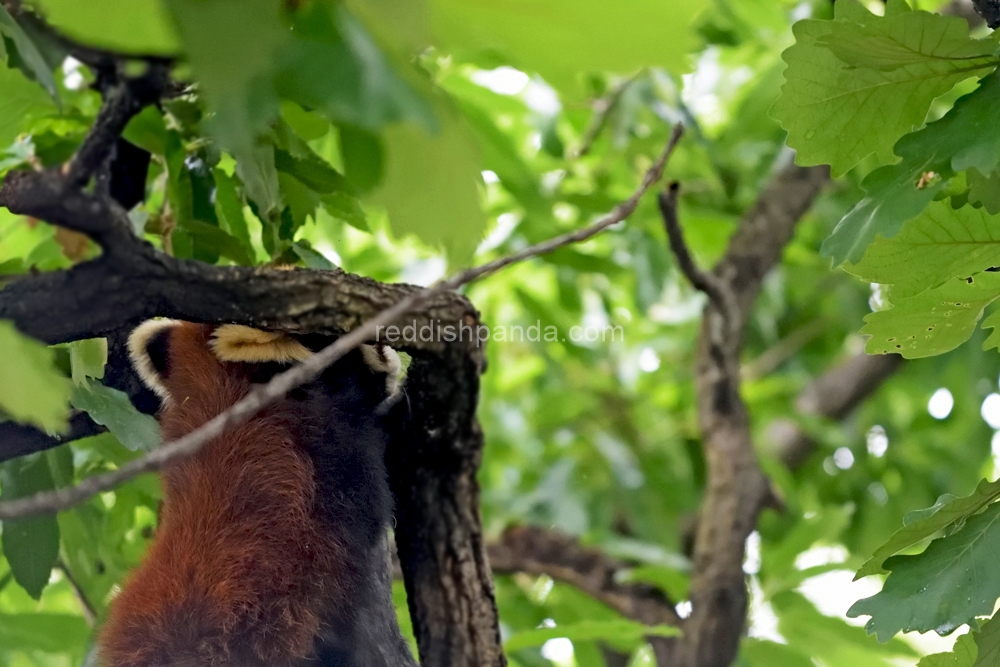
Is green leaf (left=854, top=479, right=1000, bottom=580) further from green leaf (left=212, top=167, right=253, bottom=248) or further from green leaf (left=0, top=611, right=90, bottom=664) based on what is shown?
green leaf (left=0, top=611, right=90, bottom=664)

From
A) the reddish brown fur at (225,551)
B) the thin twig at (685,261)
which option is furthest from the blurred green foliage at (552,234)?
the thin twig at (685,261)

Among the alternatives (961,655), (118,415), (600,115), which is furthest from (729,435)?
(118,415)

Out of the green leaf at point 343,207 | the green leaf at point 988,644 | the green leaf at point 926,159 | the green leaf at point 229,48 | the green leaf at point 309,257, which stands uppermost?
the green leaf at point 343,207

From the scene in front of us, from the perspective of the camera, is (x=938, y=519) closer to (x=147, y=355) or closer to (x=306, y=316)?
(x=306, y=316)

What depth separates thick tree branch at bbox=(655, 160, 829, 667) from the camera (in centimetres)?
207

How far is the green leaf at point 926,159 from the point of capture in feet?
2.54

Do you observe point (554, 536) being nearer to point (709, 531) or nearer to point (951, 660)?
point (709, 531)

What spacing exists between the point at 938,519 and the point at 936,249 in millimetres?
254

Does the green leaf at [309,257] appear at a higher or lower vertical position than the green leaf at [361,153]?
higher

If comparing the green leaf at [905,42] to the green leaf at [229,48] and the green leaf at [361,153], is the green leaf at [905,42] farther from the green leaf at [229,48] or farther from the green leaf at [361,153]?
the green leaf at [229,48]

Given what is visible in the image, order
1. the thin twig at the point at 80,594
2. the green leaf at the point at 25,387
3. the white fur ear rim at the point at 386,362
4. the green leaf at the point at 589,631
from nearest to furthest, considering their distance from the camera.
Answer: the green leaf at the point at 25,387 → the white fur ear rim at the point at 386,362 → the thin twig at the point at 80,594 → the green leaf at the point at 589,631

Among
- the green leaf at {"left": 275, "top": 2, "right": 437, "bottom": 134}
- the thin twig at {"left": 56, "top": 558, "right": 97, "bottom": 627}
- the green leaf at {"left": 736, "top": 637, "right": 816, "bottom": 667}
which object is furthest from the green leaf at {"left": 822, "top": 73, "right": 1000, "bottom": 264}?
the green leaf at {"left": 736, "top": 637, "right": 816, "bottom": 667}

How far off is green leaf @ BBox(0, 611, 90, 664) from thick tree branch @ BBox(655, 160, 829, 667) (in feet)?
3.95

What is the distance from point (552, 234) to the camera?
2.13m
